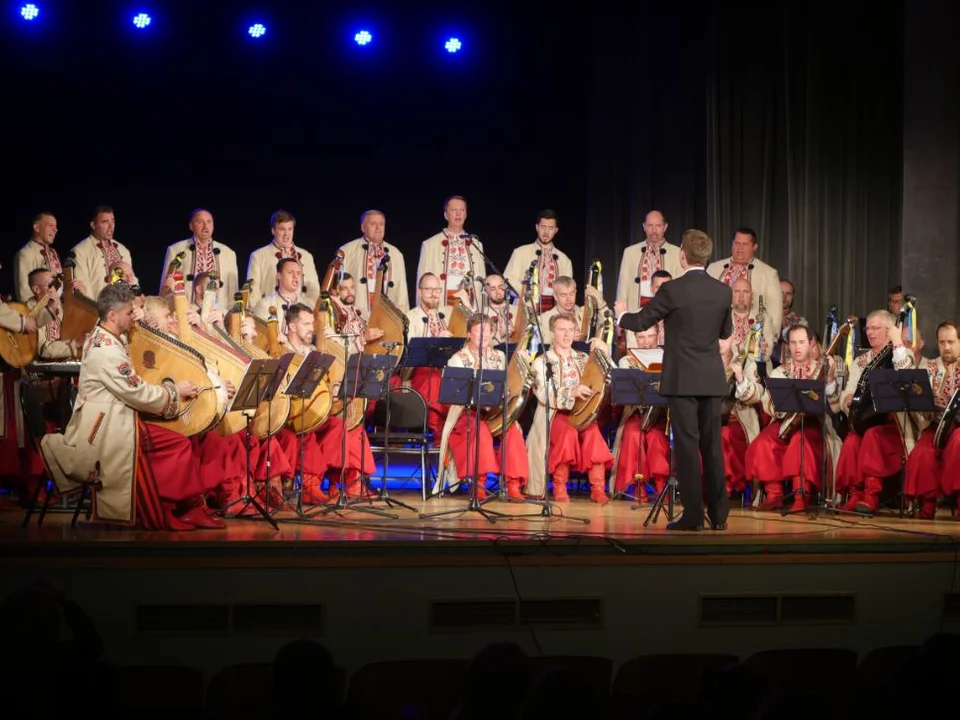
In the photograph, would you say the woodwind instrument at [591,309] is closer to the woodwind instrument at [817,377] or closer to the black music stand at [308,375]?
the woodwind instrument at [817,377]

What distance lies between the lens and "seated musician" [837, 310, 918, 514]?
324 inches

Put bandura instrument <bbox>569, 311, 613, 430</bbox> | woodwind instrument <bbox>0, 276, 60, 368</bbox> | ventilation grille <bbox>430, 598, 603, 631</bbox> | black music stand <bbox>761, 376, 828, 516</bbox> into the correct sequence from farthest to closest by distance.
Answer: bandura instrument <bbox>569, 311, 613, 430</bbox> < woodwind instrument <bbox>0, 276, 60, 368</bbox> < black music stand <bbox>761, 376, 828, 516</bbox> < ventilation grille <bbox>430, 598, 603, 631</bbox>

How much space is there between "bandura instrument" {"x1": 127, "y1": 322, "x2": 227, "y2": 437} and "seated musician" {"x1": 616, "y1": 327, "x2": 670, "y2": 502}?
345cm

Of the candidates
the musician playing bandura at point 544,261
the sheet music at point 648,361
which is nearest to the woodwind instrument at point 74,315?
the sheet music at point 648,361

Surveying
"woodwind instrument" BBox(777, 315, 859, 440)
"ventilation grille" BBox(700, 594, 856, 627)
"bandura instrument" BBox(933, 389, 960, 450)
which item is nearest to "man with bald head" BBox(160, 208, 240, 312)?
"woodwind instrument" BBox(777, 315, 859, 440)

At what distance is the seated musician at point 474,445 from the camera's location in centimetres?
884

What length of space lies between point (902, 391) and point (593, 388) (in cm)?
242

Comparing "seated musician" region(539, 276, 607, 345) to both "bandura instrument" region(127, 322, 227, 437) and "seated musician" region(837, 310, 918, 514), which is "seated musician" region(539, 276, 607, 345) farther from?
"bandura instrument" region(127, 322, 227, 437)

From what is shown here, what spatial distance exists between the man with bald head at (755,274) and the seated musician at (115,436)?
18.9 feet

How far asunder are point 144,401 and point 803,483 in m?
4.50

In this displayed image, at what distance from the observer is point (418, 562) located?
6066 mm

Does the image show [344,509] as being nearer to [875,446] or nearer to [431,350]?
[431,350]

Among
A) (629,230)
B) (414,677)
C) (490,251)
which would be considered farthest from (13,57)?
(414,677)

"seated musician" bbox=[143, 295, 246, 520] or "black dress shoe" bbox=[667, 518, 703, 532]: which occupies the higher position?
"seated musician" bbox=[143, 295, 246, 520]
